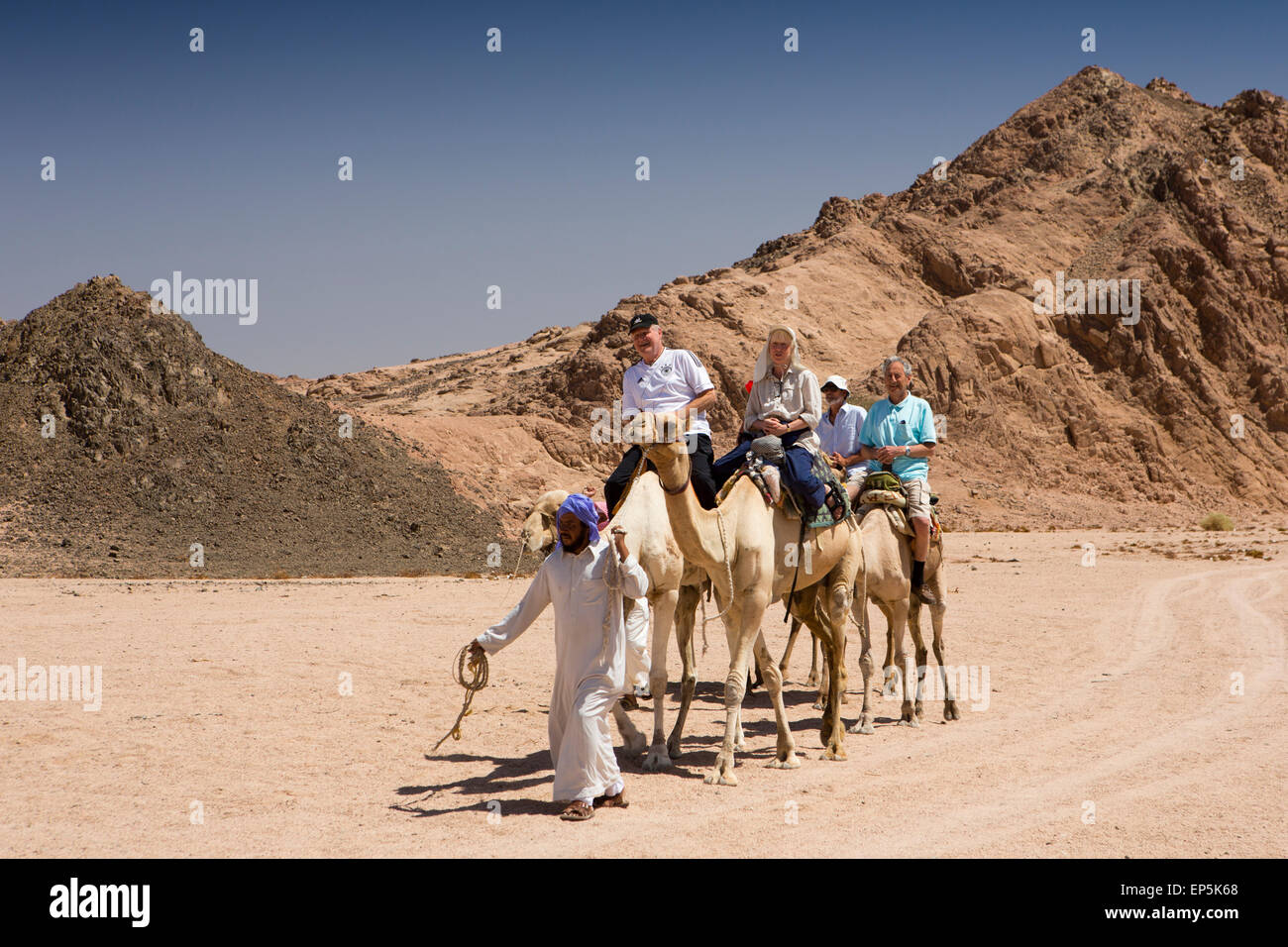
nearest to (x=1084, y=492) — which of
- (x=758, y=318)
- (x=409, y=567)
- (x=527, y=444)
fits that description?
(x=758, y=318)

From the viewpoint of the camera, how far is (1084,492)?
152 feet

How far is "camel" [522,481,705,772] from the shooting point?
831cm

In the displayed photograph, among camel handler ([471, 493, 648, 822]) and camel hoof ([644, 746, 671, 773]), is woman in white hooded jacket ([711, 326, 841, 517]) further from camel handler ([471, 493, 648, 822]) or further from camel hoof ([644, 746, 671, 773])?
camel hoof ([644, 746, 671, 773])

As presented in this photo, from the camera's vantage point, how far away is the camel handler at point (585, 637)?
707cm

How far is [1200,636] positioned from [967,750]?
877 cm

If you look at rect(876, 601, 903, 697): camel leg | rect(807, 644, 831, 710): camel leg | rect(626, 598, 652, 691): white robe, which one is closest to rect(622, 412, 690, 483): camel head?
rect(626, 598, 652, 691): white robe

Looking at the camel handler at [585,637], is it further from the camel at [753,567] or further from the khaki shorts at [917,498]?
the khaki shorts at [917,498]

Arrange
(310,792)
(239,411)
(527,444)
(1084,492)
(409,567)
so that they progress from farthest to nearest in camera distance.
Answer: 1. (1084,492)
2. (527,444)
3. (239,411)
4. (409,567)
5. (310,792)

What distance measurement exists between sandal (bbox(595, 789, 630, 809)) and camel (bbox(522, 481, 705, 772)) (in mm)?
1049

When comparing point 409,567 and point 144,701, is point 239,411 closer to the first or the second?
point 409,567

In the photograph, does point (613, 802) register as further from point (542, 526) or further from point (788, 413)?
point (788, 413)

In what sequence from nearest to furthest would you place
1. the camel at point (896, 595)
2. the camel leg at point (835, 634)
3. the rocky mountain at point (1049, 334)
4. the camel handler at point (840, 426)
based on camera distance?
the camel leg at point (835, 634) → the camel at point (896, 595) → the camel handler at point (840, 426) → the rocky mountain at point (1049, 334)
